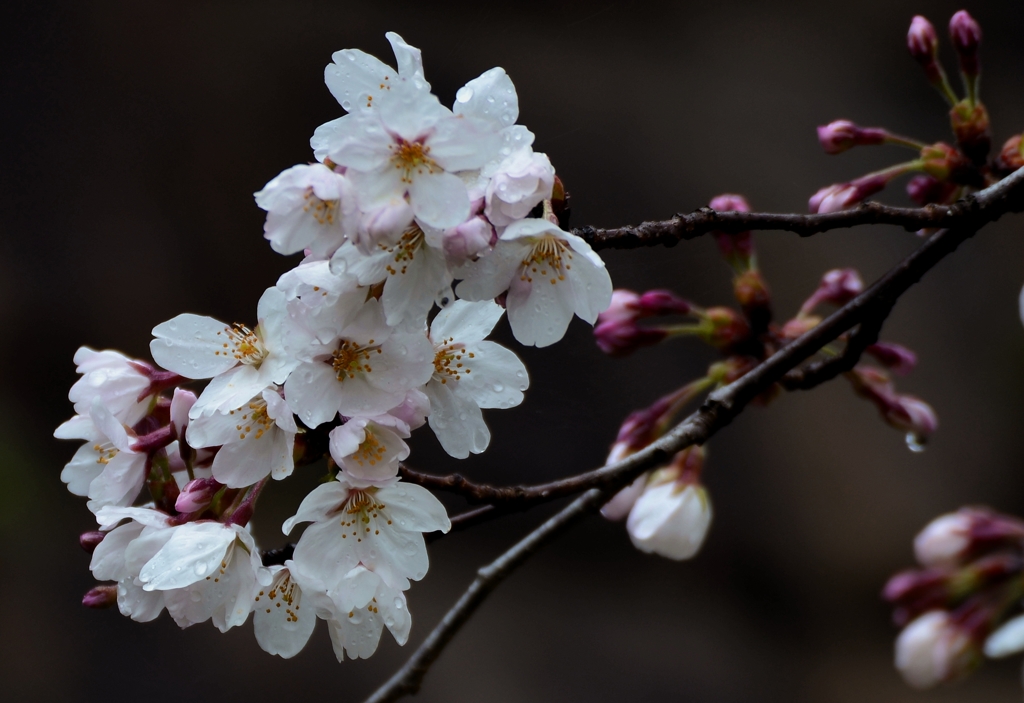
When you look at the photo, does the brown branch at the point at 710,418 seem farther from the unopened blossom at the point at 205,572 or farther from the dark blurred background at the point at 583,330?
the dark blurred background at the point at 583,330

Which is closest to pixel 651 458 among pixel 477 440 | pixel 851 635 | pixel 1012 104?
pixel 477 440

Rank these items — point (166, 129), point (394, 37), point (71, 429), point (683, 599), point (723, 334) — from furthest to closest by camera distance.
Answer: point (683, 599) < point (166, 129) < point (723, 334) < point (71, 429) < point (394, 37)

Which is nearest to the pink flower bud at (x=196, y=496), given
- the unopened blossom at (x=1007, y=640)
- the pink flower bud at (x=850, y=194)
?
the pink flower bud at (x=850, y=194)

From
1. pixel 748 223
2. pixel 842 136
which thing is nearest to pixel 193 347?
pixel 748 223

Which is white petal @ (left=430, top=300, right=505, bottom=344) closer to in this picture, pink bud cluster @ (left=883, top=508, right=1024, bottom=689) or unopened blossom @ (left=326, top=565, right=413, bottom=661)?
unopened blossom @ (left=326, top=565, right=413, bottom=661)

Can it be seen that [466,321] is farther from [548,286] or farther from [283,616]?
[283,616]

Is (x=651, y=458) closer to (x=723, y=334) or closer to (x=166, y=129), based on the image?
(x=723, y=334)

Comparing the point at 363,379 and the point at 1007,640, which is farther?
the point at 1007,640
